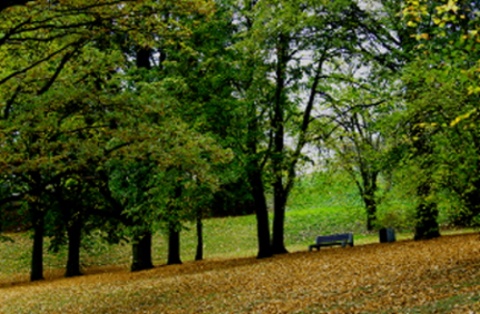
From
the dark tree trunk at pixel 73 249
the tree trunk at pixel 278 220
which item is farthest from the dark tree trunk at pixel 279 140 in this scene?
the dark tree trunk at pixel 73 249

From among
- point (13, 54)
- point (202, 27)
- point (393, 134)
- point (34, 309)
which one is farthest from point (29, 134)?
point (202, 27)

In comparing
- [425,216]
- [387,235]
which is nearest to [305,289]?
[425,216]

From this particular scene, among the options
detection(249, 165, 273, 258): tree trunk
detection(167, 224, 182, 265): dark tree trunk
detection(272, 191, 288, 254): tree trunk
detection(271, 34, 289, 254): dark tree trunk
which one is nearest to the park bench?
detection(272, 191, 288, 254): tree trunk

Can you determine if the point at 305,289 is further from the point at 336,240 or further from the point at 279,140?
the point at 336,240

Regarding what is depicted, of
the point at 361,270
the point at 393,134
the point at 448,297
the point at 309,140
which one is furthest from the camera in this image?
the point at 309,140

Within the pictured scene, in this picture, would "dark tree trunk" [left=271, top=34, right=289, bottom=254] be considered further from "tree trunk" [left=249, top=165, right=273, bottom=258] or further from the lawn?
the lawn

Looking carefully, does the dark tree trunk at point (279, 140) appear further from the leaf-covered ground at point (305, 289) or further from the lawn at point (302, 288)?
the leaf-covered ground at point (305, 289)

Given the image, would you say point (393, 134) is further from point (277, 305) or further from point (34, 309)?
point (34, 309)

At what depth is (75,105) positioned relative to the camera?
12383mm

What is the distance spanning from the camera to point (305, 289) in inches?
509

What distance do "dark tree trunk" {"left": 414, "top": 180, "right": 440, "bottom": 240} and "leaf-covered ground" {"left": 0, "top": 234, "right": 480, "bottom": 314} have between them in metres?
1.15

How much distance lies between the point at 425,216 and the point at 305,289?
803 cm

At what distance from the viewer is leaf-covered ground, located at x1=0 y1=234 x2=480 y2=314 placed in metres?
10.1

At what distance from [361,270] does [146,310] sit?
589cm
